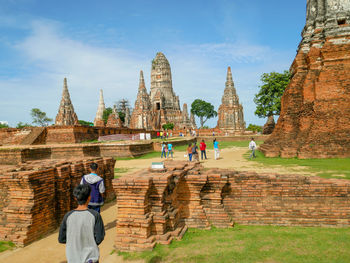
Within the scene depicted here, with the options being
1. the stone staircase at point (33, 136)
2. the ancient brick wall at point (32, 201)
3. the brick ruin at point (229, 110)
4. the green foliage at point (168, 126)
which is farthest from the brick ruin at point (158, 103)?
the ancient brick wall at point (32, 201)

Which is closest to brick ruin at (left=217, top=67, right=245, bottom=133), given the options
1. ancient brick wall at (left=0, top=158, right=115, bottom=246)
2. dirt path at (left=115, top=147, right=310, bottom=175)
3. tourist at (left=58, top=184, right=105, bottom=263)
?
dirt path at (left=115, top=147, right=310, bottom=175)

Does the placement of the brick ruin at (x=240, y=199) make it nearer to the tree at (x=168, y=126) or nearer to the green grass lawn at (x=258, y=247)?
the green grass lawn at (x=258, y=247)

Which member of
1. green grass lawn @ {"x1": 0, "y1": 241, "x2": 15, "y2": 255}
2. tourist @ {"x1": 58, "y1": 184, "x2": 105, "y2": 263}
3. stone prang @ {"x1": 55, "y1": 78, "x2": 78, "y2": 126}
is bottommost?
green grass lawn @ {"x1": 0, "y1": 241, "x2": 15, "y2": 255}

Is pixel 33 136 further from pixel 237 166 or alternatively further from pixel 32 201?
pixel 32 201

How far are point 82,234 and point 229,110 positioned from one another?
46239 millimetres

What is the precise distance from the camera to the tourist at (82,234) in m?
2.21

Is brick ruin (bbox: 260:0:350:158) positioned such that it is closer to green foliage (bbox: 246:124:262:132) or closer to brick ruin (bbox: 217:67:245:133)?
brick ruin (bbox: 217:67:245:133)

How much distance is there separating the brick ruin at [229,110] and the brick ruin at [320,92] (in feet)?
111

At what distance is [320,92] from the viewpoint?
11023 millimetres

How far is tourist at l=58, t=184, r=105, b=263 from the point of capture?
7.25 feet

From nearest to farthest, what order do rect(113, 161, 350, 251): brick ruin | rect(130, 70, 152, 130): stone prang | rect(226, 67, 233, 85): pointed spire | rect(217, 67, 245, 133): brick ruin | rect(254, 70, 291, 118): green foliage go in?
1. rect(113, 161, 350, 251): brick ruin
2. rect(254, 70, 291, 118): green foliage
3. rect(217, 67, 245, 133): brick ruin
4. rect(130, 70, 152, 130): stone prang
5. rect(226, 67, 233, 85): pointed spire

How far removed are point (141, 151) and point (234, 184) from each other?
1246cm

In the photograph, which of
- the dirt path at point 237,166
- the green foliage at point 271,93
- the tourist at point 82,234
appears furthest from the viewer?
→ the green foliage at point 271,93

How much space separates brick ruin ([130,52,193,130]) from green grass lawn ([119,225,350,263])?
144ft
